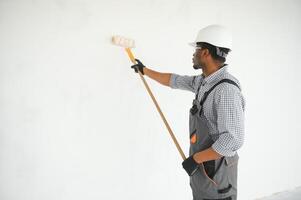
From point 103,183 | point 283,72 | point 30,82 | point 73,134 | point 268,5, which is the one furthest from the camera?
point 283,72

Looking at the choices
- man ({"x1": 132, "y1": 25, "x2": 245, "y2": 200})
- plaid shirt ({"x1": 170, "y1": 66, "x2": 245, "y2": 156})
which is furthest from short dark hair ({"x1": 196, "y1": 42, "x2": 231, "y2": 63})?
plaid shirt ({"x1": 170, "y1": 66, "x2": 245, "y2": 156})

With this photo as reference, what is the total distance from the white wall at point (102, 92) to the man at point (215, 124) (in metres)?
0.47

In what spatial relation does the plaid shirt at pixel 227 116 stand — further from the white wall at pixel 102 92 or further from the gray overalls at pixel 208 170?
the white wall at pixel 102 92

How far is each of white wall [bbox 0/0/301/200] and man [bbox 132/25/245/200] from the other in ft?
1.55

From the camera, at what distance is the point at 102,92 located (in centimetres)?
174

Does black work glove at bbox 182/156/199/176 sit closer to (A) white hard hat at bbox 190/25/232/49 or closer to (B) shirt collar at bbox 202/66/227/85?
(B) shirt collar at bbox 202/66/227/85

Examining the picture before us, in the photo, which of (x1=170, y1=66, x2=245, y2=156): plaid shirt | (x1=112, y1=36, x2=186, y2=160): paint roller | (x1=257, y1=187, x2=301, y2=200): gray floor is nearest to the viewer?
Result: (x1=170, y1=66, x2=245, y2=156): plaid shirt

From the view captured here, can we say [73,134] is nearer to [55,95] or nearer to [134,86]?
[55,95]

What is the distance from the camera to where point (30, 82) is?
4.95 feet

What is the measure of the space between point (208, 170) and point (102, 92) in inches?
28.2

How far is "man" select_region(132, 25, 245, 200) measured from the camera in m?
1.32

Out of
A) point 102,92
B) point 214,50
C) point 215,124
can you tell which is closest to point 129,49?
point 102,92

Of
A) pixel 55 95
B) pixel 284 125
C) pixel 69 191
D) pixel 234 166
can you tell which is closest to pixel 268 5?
pixel 284 125

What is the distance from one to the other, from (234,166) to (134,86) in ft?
2.39
